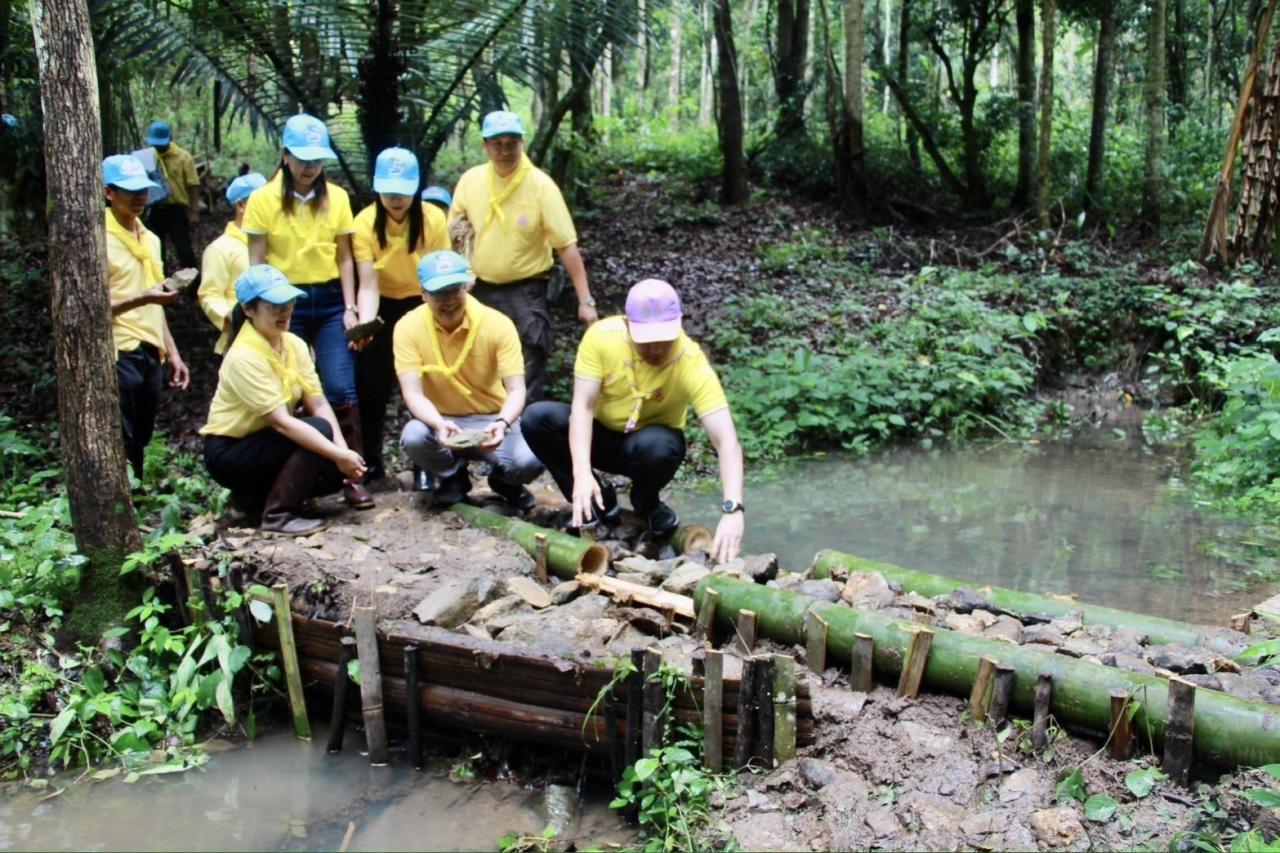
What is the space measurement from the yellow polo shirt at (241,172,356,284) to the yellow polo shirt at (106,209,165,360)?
626 mm

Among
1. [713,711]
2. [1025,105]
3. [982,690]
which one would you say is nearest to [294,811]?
[713,711]

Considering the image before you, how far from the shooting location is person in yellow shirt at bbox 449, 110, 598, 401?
241 inches

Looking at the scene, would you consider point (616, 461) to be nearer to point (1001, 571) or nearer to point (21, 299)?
point (1001, 571)

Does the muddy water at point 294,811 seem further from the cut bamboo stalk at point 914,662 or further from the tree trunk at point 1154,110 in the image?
the tree trunk at point 1154,110

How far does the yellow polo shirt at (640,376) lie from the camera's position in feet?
16.9

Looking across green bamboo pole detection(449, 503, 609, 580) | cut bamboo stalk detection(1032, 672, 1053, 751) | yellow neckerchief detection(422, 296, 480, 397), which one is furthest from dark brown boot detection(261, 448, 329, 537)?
cut bamboo stalk detection(1032, 672, 1053, 751)

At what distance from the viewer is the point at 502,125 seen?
235 inches

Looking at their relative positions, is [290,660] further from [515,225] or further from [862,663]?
[515,225]

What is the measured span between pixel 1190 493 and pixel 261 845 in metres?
6.35

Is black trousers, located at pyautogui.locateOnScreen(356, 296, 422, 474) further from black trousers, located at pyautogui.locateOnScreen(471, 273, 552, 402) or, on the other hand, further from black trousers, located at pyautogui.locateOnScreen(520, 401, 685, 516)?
black trousers, located at pyautogui.locateOnScreen(520, 401, 685, 516)

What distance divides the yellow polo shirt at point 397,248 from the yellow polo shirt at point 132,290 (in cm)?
111

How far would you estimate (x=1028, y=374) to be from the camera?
402 inches

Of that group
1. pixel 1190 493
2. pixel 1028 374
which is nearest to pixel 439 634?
pixel 1190 493

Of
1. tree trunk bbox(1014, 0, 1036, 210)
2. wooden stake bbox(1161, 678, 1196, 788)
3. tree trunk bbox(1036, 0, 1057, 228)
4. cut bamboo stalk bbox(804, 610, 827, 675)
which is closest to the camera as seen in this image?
wooden stake bbox(1161, 678, 1196, 788)
